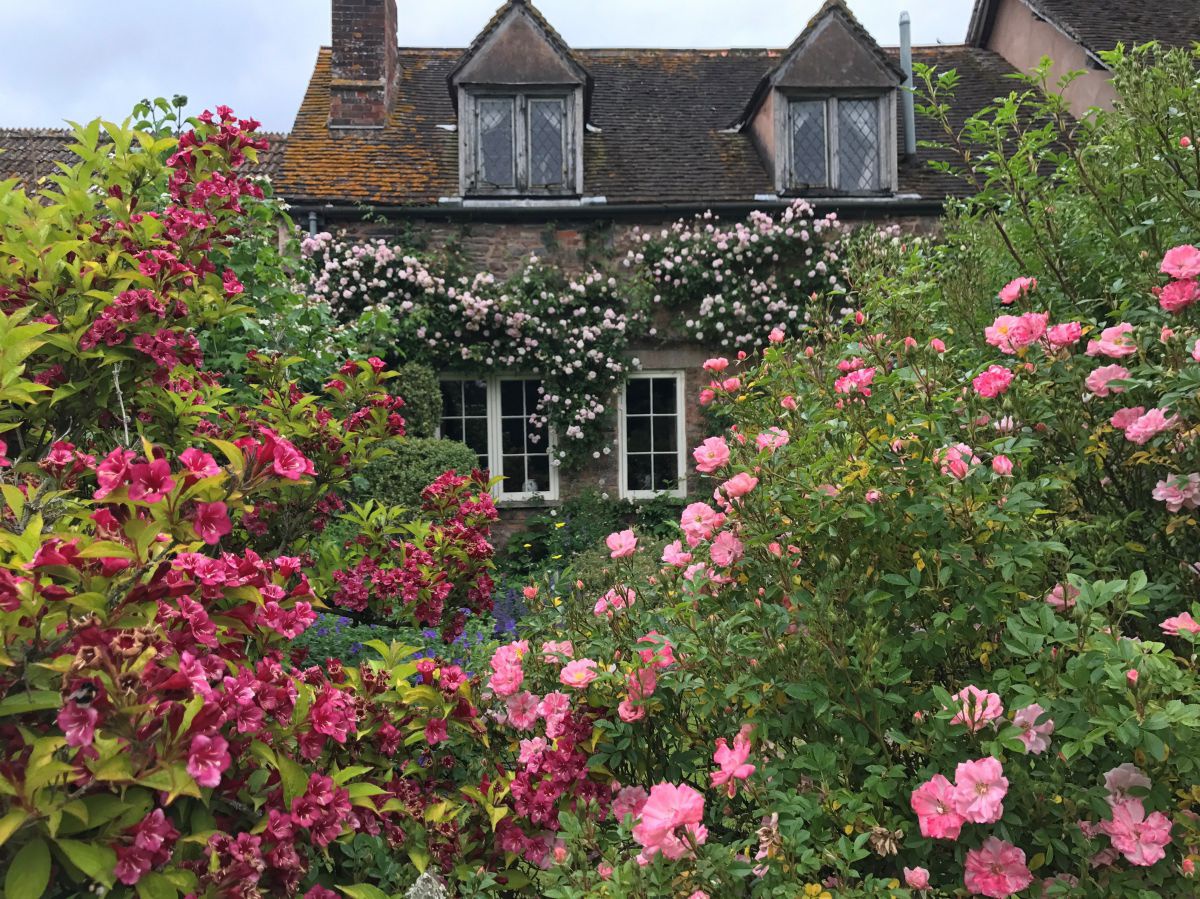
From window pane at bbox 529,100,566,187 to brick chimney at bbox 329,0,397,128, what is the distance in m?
2.21

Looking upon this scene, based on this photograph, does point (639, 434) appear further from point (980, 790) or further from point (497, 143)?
point (980, 790)

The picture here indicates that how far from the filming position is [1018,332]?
2184 millimetres

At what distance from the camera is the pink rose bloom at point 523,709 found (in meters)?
2.23

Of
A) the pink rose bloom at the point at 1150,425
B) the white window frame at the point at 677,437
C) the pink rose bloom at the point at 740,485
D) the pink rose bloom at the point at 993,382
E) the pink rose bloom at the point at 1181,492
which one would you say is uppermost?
the pink rose bloom at the point at 993,382

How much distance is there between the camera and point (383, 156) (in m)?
11.1

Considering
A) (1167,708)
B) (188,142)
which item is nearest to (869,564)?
(1167,708)

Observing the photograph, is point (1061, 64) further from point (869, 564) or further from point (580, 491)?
point (869, 564)

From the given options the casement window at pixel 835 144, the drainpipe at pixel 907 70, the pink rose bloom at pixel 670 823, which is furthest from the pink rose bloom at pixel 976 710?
the drainpipe at pixel 907 70

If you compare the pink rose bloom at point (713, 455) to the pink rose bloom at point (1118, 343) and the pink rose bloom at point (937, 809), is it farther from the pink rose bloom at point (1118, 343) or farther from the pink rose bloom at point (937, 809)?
the pink rose bloom at point (1118, 343)

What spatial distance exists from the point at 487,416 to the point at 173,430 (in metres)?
8.15

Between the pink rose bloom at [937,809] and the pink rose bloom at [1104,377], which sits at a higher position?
the pink rose bloom at [1104,377]

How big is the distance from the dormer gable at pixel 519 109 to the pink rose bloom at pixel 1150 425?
9.19m

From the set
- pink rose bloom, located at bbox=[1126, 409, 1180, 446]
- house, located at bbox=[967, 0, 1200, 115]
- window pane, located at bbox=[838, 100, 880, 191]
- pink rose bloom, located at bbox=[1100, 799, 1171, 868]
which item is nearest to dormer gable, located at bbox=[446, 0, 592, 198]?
window pane, located at bbox=[838, 100, 880, 191]

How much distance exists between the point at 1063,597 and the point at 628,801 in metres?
1.06
